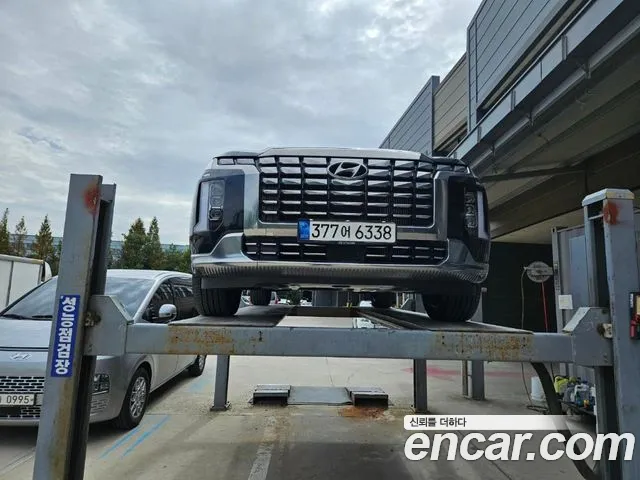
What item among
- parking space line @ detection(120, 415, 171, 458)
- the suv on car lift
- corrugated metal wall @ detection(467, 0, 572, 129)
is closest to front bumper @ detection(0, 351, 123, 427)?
parking space line @ detection(120, 415, 171, 458)

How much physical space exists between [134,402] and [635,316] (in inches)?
172

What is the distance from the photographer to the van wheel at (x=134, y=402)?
4.40 metres

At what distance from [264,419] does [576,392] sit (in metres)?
3.46

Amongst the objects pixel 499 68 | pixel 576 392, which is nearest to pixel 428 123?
pixel 499 68

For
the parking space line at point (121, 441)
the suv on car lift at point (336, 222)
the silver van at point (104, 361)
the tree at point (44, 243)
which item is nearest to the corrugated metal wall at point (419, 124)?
the silver van at point (104, 361)

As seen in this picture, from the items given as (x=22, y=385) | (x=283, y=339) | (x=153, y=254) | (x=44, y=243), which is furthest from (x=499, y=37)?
(x=44, y=243)

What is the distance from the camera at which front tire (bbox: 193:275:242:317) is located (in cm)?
288

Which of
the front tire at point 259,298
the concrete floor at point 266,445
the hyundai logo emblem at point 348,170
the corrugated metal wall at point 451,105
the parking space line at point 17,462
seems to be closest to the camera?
the hyundai logo emblem at point 348,170

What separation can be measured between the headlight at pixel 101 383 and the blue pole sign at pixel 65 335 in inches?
98.5

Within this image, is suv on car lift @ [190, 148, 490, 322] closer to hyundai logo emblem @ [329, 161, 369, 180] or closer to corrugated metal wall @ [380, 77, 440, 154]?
hyundai logo emblem @ [329, 161, 369, 180]

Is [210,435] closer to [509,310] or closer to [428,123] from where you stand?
[509,310]

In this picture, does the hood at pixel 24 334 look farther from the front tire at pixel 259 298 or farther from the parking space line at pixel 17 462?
the front tire at pixel 259 298

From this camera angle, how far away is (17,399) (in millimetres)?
3818

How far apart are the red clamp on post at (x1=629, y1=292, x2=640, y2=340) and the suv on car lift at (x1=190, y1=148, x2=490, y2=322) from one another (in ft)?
2.71
